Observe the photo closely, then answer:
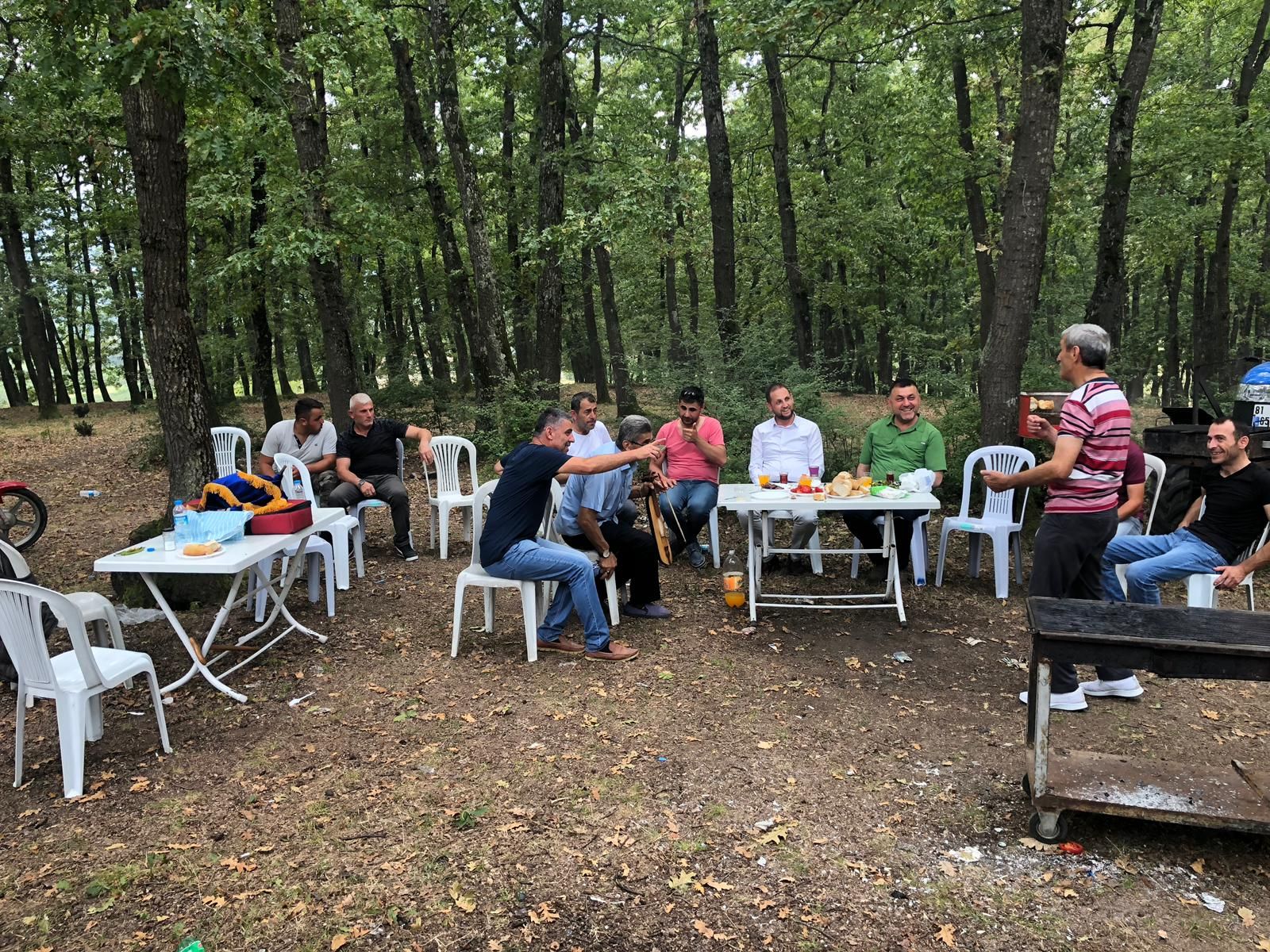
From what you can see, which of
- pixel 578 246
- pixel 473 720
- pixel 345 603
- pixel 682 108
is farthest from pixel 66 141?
pixel 682 108

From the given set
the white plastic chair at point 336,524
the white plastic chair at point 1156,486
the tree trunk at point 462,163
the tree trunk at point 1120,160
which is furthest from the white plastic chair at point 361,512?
the tree trunk at point 1120,160

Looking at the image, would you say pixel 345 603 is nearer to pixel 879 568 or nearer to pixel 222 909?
pixel 222 909

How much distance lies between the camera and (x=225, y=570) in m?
3.97

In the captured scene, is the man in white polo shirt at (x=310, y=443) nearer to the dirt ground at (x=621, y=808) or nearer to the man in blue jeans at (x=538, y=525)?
the dirt ground at (x=621, y=808)

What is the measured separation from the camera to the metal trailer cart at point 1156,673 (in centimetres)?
273

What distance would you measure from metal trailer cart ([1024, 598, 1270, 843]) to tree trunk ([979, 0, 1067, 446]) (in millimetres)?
3880

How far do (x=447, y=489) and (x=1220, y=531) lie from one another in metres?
5.77

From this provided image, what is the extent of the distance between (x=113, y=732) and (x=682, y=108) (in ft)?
58.2

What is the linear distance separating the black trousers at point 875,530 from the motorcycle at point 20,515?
744cm

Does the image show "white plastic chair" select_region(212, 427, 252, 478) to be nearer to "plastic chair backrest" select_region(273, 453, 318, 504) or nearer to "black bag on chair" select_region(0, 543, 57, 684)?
"plastic chair backrest" select_region(273, 453, 318, 504)

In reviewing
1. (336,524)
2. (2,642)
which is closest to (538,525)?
(336,524)

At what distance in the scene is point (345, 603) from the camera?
5887mm

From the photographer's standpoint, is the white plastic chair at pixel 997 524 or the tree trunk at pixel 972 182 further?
the tree trunk at pixel 972 182

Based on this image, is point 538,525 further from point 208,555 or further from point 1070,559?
point 1070,559
